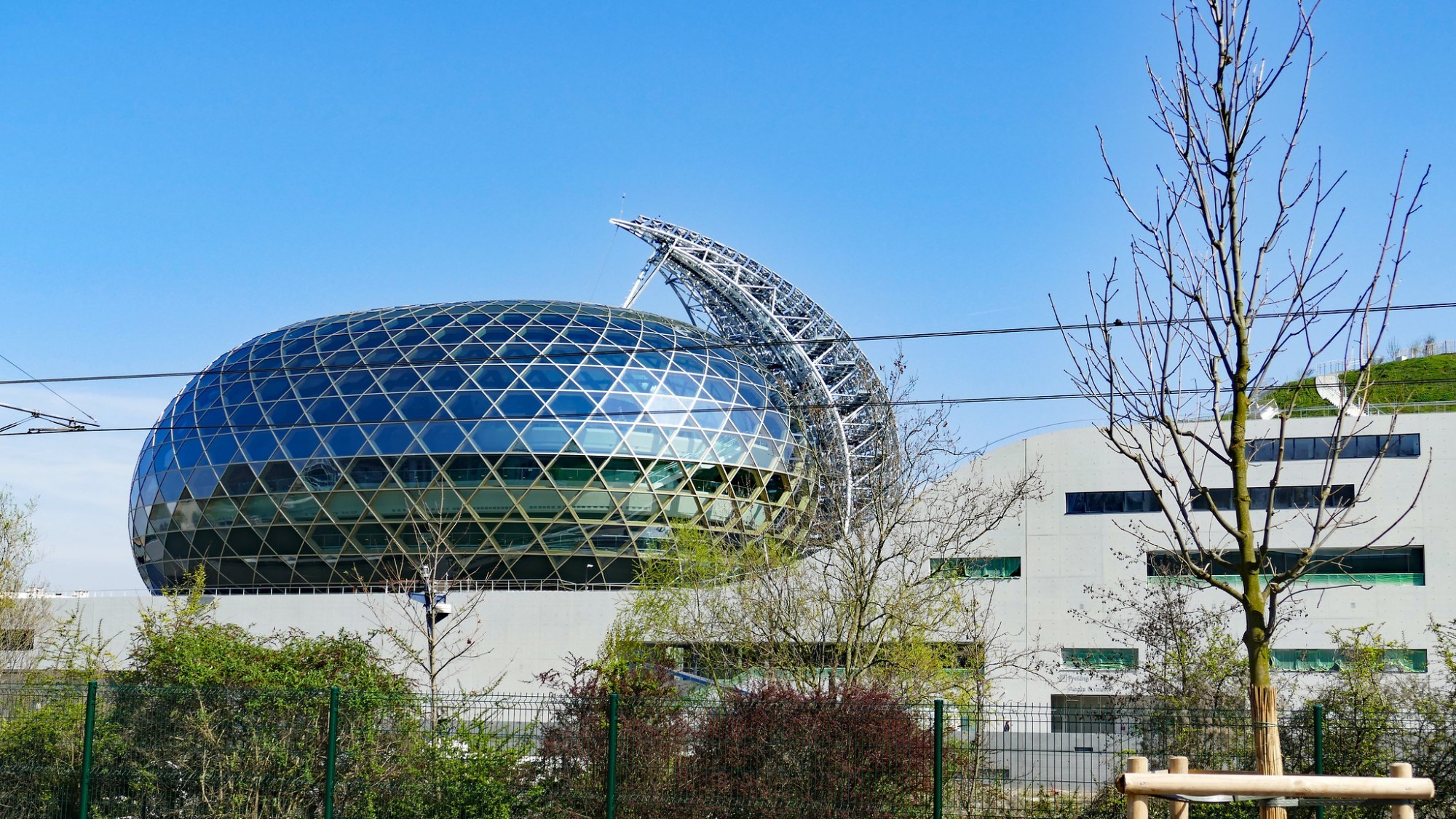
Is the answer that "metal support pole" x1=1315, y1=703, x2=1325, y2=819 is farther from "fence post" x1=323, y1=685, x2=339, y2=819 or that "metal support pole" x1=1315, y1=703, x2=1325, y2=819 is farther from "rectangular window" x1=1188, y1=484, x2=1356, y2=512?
"rectangular window" x1=1188, y1=484, x2=1356, y2=512

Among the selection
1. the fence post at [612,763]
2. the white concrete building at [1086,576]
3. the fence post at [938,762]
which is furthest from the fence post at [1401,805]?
the white concrete building at [1086,576]

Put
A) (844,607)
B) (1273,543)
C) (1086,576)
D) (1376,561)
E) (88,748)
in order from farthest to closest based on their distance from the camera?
(1086,576), (1273,543), (1376,561), (844,607), (88,748)

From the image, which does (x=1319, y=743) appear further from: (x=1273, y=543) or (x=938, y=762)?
(x=1273, y=543)

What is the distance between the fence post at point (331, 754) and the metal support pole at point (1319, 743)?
38.5 feet

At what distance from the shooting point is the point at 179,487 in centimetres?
4666

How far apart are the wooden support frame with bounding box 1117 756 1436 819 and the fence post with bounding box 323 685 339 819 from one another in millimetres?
11131

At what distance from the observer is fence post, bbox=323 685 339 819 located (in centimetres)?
1566

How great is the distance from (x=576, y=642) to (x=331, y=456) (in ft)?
36.9

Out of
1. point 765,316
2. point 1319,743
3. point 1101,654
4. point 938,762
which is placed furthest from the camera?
point 765,316

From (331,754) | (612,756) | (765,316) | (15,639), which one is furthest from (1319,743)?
(765,316)

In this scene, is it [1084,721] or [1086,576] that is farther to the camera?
[1086,576]

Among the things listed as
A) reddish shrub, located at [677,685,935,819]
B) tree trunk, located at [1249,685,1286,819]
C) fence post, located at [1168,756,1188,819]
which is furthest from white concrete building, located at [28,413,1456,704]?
fence post, located at [1168,756,1188,819]

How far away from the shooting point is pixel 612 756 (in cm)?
1489

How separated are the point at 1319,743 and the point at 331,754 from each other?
39.2 feet
